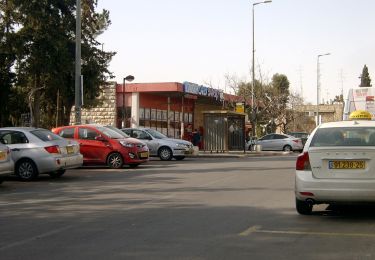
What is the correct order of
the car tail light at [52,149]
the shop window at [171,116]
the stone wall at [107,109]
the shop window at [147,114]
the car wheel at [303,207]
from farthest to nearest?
the shop window at [171,116]
the shop window at [147,114]
the stone wall at [107,109]
the car tail light at [52,149]
the car wheel at [303,207]

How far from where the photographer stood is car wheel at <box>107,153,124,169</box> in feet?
65.6

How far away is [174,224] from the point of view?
8.62 metres

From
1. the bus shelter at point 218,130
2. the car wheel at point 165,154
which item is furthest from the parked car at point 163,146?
the bus shelter at point 218,130

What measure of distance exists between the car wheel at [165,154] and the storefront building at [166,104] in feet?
35.6

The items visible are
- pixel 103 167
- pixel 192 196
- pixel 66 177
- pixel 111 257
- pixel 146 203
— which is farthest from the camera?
pixel 103 167

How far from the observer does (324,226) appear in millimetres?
8516

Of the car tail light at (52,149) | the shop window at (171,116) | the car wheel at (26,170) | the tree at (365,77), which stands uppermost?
the tree at (365,77)

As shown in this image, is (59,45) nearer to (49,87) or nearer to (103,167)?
(49,87)

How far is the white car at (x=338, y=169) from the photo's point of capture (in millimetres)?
8625

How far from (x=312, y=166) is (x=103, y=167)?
1366 cm

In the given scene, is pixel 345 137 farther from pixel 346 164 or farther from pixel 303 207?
pixel 303 207

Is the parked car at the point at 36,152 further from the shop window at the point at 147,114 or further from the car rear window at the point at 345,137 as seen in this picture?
the shop window at the point at 147,114

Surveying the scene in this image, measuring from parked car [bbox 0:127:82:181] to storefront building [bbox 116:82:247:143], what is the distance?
64.4 ft

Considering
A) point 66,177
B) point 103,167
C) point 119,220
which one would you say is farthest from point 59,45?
point 119,220
